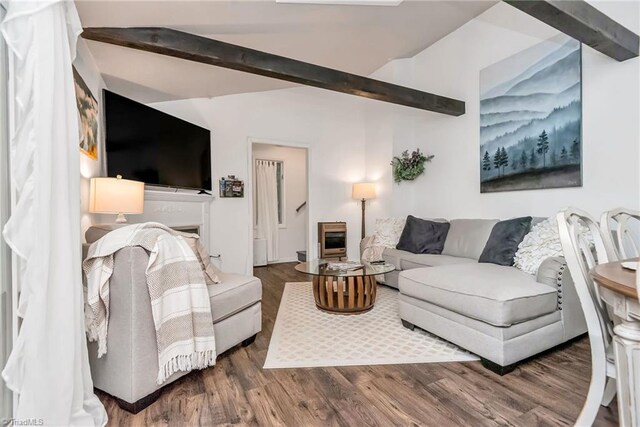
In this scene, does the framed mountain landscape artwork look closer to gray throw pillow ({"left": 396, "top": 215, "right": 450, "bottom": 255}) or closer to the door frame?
gray throw pillow ({"left": 396, "top": 215, "right": 450, "bottom": 255})

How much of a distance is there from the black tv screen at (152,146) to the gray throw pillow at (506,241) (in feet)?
10.5

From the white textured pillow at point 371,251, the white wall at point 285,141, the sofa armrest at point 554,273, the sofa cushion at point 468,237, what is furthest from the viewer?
the white wall at point 285,141

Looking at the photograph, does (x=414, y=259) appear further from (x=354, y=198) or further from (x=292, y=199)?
(x=292, y=199)

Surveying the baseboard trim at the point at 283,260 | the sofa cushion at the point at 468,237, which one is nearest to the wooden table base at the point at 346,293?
the sofa cushion at the point at 468,237

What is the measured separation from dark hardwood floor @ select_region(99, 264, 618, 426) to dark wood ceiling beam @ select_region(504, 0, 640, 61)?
2055 mm

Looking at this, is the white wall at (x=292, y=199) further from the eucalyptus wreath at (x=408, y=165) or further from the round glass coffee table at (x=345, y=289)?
the round glass coffee table at (x=345, y=289)

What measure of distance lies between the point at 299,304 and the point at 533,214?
2430mm

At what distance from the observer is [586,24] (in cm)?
188

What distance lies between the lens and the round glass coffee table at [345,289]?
2.67 metres

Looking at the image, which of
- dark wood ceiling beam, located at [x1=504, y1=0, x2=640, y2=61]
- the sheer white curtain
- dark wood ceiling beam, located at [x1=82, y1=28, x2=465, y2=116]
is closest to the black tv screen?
dark wood ceiling beam, located at [x1=82, y1=28, x2=465, y2=116]

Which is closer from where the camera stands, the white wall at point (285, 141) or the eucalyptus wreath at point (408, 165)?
the eucalyptus wreath at point (408, 165)

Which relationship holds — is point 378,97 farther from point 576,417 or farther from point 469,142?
point 576,417

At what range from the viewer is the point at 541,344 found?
6.14 feet

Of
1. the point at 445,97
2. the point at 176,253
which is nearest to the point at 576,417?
the point at 176,253
